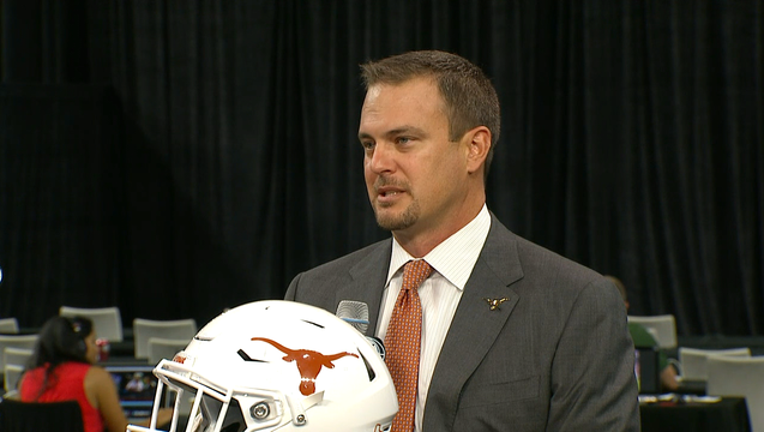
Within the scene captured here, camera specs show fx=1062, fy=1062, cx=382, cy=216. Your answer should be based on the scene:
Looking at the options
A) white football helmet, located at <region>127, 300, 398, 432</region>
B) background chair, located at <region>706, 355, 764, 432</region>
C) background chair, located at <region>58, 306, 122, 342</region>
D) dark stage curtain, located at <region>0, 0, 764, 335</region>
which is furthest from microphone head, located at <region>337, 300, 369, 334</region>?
dark stage curtain, located at <region>0, 0, 764, 335</region>

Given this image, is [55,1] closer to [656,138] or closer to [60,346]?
[656,138]

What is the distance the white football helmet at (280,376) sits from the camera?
4.83ft

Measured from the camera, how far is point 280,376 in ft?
4.88

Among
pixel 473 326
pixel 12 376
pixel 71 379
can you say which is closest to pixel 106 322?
pixel 12 376

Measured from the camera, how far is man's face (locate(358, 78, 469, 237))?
171 centimetres

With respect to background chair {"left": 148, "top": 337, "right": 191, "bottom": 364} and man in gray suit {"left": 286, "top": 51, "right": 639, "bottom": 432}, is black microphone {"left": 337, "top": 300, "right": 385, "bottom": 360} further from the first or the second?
background chair {"left": 148, "top": 337, "right": 191, "bottom": 364}

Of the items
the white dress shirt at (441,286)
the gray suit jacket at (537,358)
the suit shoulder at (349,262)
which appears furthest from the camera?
the suit shoulder at (349,262)

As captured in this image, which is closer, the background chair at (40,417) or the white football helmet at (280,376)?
the white football helmet at (280,376)

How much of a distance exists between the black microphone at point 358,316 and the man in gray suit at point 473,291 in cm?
8

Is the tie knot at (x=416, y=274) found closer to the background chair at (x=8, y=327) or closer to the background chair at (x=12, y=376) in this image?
the background chair at (x=12, y=376)

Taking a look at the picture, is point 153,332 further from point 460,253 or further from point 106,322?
point 460,253

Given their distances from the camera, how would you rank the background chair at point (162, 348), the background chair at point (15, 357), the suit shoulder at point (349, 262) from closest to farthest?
the suit shoulder at point (349, 262) < the background chair at point (15, 357) < the background chair at point (162, 348)

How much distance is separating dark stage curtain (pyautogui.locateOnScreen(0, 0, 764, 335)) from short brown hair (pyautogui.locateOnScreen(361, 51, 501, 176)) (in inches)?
386

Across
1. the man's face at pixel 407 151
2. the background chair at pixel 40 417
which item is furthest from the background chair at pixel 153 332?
the man's face at pixel 407 151
